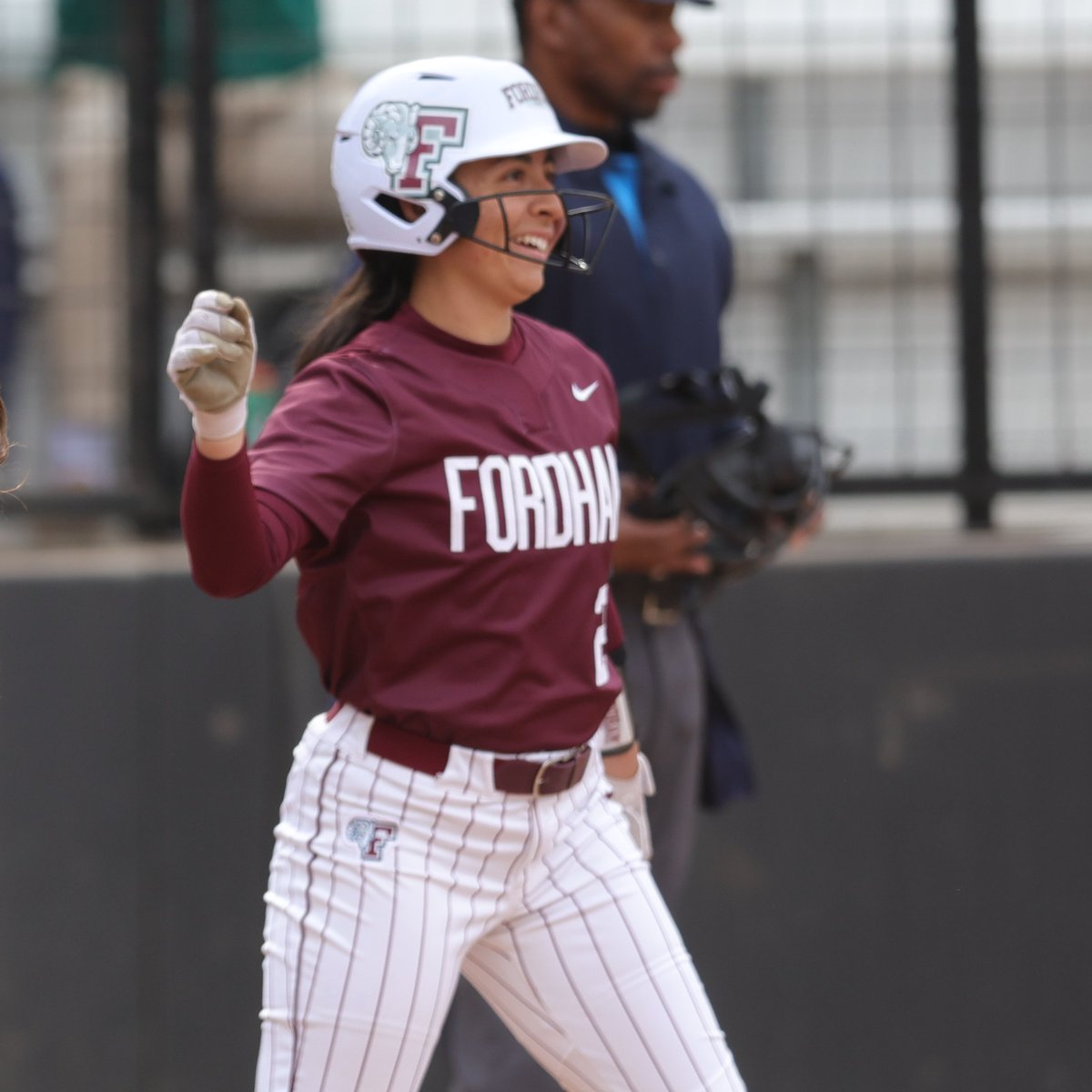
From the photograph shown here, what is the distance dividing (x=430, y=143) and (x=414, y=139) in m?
0.03

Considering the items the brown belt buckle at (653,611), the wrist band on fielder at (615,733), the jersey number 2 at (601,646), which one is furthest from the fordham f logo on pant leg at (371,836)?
the brown belt buckle at (653,611)

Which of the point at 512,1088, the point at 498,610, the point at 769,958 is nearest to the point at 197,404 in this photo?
the point at 498,610

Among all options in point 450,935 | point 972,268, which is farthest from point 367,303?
point 972,268

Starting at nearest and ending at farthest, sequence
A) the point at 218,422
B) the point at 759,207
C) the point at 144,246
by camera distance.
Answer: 1. the point at 218,422
2. the point at 144,246
3. the point at 759,207

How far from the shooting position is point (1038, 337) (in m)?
5.04

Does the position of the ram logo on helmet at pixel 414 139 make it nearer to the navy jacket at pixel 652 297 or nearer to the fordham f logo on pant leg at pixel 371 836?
the navy jacket at pixel 652 297

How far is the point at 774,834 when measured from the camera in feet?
15.4

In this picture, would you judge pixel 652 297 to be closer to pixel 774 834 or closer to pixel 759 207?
pixel 759 207

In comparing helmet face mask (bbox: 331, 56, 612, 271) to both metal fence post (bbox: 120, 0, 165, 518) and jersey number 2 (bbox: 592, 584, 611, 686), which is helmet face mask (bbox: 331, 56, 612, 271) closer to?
jersey number 2 (bbox: 592, 584, 611, 686)

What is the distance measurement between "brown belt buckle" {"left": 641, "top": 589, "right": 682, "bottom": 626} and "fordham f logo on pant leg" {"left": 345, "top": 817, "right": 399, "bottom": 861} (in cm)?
114

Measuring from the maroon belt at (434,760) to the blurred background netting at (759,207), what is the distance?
230cm

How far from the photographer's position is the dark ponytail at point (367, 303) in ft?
10.0

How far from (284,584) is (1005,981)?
1913 mm

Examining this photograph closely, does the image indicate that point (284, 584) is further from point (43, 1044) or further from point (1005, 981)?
point (1005, 981)
